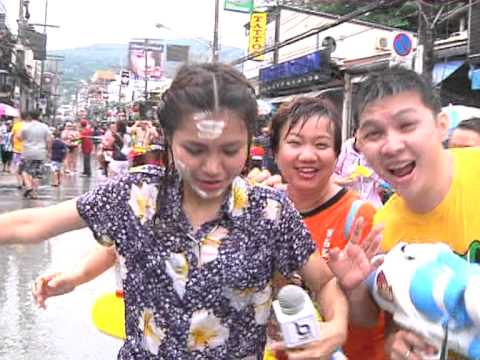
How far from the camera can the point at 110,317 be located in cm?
352

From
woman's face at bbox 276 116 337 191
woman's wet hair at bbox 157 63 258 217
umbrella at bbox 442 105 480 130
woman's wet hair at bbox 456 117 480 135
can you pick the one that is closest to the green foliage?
umbrella at bbox 442 105 480 130

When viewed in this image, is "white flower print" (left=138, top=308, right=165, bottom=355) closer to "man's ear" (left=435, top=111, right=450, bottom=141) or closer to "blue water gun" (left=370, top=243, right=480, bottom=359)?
"blue water gun" (left=370, top=243, right=480, bottom=359)

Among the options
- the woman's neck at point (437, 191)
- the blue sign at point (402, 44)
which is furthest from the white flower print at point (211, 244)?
the blue sign at point (402, 44)

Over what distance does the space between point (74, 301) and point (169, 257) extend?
513cm

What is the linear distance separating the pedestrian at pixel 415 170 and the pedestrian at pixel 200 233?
21cm

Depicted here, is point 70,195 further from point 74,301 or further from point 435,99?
point 435,99

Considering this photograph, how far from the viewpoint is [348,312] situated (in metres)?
2.02

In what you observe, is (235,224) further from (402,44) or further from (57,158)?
(57,158)

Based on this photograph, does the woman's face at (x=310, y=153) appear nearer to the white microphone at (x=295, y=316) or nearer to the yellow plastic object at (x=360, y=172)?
the white microphone at (x=295, y=316)

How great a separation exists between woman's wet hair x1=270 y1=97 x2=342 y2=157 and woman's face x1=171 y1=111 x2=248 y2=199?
863mm

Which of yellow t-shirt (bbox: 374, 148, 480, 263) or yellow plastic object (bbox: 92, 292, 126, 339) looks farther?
yellow plastic object (bbox: 92, 292, 126, 339)

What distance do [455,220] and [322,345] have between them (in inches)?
21.2

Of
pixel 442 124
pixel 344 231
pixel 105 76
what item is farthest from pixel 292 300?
pixel 105 76

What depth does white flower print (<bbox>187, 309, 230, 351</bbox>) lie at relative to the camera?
6.24 ft
